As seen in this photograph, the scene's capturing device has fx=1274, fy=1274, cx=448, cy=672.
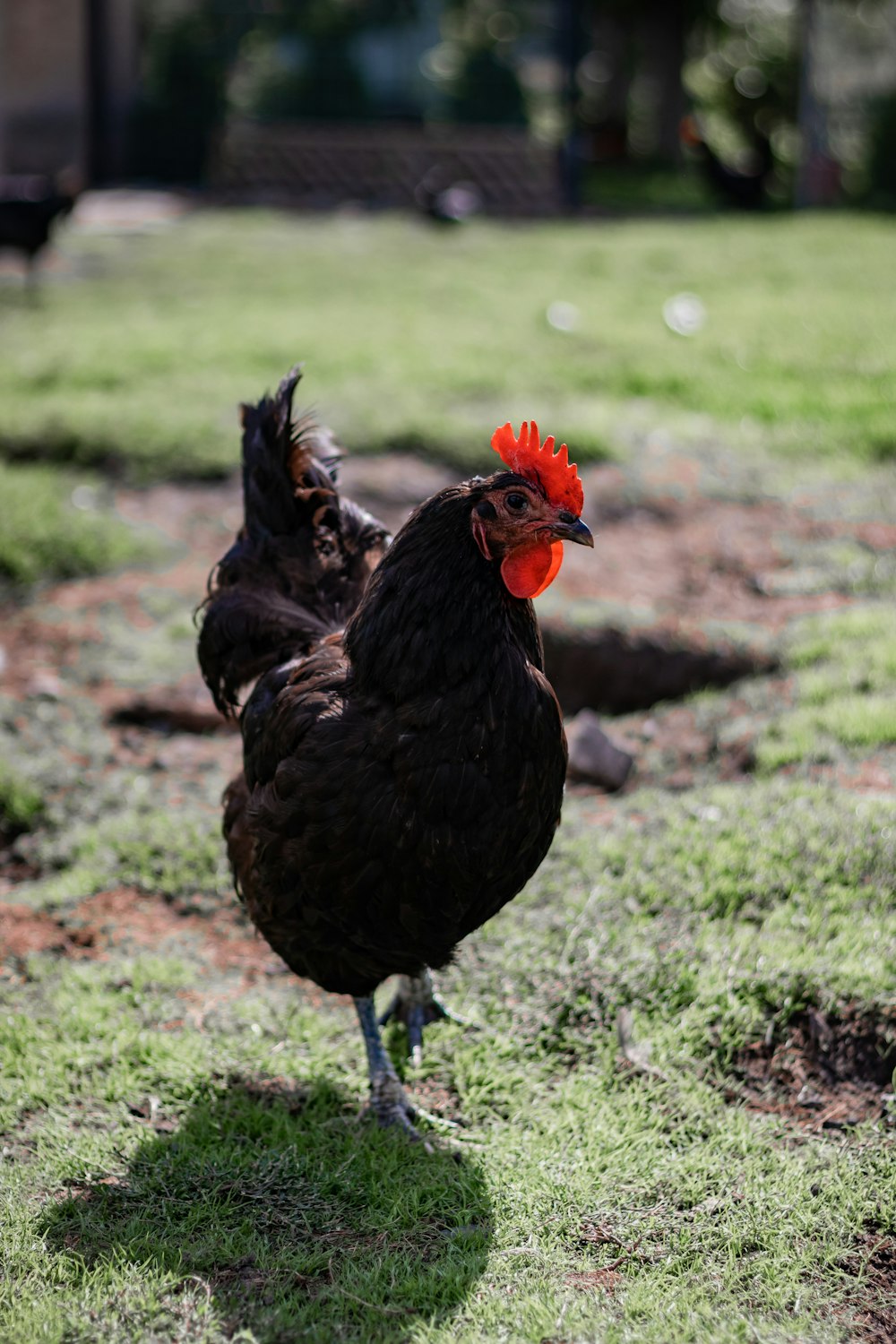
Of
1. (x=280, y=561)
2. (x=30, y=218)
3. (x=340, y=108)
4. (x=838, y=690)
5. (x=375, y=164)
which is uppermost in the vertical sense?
(x=280, y=561)

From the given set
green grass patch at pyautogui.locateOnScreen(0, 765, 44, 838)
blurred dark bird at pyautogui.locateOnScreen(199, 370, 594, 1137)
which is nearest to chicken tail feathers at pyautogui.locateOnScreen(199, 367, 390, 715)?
blurred dark bird at pyautogui.locateOnScreen(199, 370, 594, 1137)

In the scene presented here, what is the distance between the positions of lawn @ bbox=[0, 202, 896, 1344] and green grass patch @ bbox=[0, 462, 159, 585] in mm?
17

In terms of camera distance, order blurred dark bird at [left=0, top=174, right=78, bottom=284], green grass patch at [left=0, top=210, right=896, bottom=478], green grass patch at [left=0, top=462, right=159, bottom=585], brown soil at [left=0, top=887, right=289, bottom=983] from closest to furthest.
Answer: brown soil at [left=0, top=887, right=289, bottom=983], green grass patch at [left=0, top=462, right=159, bottom=585], green grass patch at [left=0, top=210, right=896, bottom=478], blurred dark bird at [left=0, top=174, right=78, bottom=284]

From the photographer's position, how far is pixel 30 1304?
2.43 metres

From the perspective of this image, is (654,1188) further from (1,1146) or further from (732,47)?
(732,47)

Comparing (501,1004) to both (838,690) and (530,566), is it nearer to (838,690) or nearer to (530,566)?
(530,566)

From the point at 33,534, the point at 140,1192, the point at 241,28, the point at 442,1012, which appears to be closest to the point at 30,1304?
the point at 140,1192

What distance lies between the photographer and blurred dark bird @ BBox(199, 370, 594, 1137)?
2.59 metres

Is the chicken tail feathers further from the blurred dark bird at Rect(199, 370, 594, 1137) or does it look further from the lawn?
the lawn

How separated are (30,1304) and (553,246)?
42.5 ft

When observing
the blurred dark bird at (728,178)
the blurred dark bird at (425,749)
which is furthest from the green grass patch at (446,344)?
the blurred dark bird at (728,178)

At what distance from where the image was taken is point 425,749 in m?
2.59

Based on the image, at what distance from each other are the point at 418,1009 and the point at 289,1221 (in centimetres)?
76

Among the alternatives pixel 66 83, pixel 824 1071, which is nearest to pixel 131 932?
pixel 824 1071
